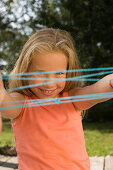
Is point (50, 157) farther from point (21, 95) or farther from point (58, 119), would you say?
point (21, 95)

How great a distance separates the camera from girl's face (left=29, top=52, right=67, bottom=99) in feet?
4.51

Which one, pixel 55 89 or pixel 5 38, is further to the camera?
pixel 5 38

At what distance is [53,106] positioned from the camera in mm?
1591

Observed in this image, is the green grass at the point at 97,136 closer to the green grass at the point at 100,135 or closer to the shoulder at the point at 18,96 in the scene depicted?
the green grass at the point at 100,135

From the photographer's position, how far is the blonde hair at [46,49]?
145 cm

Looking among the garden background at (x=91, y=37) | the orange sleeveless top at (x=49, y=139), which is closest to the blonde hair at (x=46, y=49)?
the orange sleeveless top at (x=49, y=139)

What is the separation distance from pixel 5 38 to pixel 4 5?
3.18m

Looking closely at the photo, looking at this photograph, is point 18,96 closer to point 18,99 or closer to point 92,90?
point 18,99

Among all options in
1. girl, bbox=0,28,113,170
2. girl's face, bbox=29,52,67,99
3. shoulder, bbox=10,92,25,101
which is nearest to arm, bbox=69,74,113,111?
girl, bbox=0,28,113,170

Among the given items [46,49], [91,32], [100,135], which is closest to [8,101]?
[46,49]

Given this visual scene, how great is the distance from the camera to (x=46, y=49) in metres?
1.43

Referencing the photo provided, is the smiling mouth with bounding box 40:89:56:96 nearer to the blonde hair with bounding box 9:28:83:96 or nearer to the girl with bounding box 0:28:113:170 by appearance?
→ the girl with bounding box 0:28:113:170

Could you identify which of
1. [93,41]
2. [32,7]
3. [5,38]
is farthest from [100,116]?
[32,7]

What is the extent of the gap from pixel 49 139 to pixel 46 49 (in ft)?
1.54
